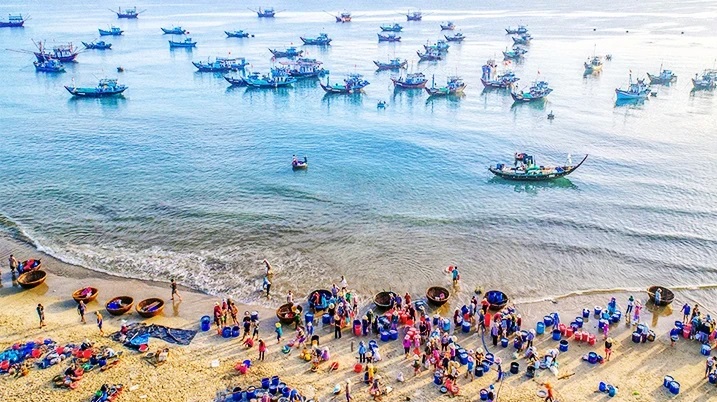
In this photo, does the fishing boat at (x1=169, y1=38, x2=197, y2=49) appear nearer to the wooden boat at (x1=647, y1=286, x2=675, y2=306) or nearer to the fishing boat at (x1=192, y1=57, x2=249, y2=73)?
the fishing boat at (x1=192, y1=57, x2=249, y2=73)

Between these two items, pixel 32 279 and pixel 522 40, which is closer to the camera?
pixel 32 279

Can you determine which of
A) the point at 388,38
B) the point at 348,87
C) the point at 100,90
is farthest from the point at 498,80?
the point at 100,90

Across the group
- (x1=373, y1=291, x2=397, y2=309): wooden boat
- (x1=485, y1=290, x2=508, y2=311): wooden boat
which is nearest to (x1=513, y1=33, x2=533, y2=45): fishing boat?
(x1=485, y1=290, x2=508, y2=311): wooden boat

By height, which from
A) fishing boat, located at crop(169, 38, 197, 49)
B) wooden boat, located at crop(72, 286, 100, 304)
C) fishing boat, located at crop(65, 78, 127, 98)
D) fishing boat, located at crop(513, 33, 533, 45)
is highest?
fishing boat, located at crop(513, 33, 533, 45)

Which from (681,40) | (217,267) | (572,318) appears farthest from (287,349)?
(681,40)

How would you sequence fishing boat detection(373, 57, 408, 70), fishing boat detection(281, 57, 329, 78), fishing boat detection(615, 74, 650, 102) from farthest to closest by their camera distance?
fishing boat detection(373, 57, 408, 70)
fishing boat detection(281, 57, 329, 78)
fishing boat detection(615, 74, 650, 102)

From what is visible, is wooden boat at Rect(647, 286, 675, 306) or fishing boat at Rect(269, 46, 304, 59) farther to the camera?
fishing boat at Rect(269, 46, 304, 59)

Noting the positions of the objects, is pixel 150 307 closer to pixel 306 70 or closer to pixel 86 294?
pixel 86 294
